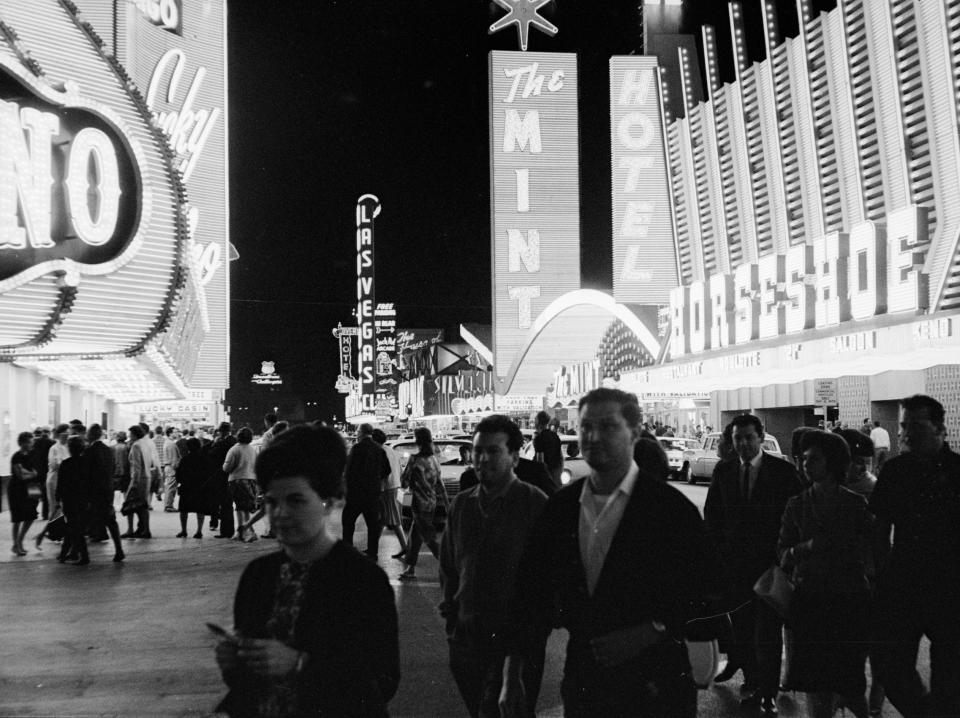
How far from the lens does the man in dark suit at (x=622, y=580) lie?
10.3ft

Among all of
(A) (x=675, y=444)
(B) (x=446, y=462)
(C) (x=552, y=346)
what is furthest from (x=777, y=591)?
(C) (x=552, y=346)

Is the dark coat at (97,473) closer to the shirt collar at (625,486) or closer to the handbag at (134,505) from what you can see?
the handbag at (134,505)

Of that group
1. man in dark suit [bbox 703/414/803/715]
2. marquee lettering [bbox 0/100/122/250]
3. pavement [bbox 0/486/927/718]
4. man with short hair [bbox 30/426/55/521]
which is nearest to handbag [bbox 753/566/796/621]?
man in dark suit [bbox 703/414/803/715]

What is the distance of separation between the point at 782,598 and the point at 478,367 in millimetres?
89949

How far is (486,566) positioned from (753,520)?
2.07 meters

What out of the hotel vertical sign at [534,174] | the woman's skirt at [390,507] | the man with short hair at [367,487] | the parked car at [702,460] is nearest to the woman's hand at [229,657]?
the man with short hair at [367,487]

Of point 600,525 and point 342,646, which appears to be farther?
point 600,525

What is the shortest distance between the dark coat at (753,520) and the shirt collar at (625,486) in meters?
2.55

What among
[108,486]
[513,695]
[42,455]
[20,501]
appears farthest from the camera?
[42,455]

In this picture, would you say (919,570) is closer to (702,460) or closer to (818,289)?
(818,289)

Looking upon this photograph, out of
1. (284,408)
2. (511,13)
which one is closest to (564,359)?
(511,13)

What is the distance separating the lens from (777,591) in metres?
5.01

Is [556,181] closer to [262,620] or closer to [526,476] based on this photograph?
[526,476]

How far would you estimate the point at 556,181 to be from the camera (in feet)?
159
